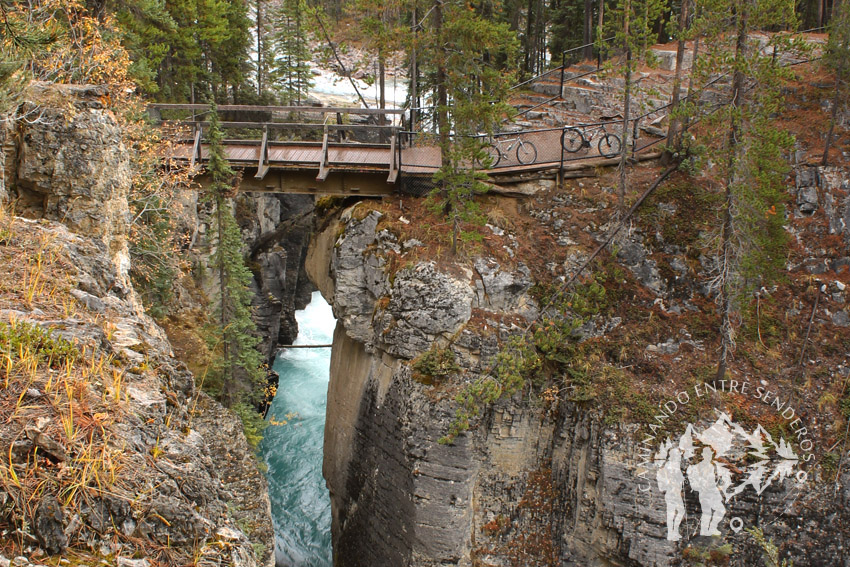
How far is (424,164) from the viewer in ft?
54.3

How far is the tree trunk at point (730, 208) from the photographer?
11.8 metres

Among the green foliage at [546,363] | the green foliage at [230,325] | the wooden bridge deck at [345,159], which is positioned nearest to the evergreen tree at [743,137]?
the green foliage at [546,363]

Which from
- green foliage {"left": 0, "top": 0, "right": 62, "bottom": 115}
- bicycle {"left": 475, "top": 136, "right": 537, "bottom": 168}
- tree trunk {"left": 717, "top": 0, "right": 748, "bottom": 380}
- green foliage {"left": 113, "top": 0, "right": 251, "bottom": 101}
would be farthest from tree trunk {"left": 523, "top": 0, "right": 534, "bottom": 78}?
green foliage {"left": 0, "top": 0, "right": 62, "bottom": 115}

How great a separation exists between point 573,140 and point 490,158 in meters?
3.88

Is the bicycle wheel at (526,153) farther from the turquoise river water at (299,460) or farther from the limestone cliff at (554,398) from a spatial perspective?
the turquoise river water at (299,460)

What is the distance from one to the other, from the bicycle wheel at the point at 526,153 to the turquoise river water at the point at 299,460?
11.4 meters

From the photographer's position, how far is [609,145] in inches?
642

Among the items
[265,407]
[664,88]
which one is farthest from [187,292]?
[664,88]

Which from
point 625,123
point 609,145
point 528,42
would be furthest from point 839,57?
point 528,42

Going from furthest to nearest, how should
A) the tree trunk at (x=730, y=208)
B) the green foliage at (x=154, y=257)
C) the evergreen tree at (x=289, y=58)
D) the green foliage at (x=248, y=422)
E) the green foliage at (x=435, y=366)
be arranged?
the evergreen tree at (x=289, y=58) < the green foliage at (x=248, y=422) < the green foliage at (x=154, y=257) < the green foliage at (x=435, y=366) < the tree trunk at (x=730, y=208)

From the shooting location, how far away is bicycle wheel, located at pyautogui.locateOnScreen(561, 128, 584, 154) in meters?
16.3

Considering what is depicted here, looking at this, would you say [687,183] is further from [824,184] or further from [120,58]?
[120,58]

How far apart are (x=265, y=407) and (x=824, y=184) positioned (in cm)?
1958

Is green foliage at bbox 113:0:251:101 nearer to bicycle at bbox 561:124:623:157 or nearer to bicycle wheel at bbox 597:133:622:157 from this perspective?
bicycle at bbox 561:124:623:157
